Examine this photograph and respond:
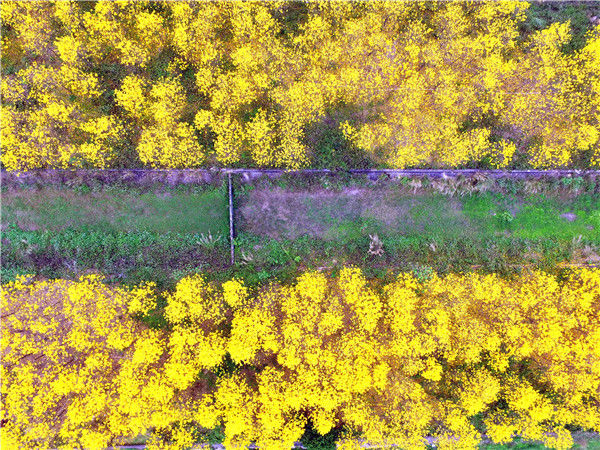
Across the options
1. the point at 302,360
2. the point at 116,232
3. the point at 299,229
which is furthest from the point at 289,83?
the point at 302,360

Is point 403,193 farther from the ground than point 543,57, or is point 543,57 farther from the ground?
point 543,57

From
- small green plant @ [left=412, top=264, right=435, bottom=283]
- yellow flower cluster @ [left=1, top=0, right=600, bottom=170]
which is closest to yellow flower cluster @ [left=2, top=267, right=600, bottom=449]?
small green plant @ [left=412, top=264, right=435, bottom=283]

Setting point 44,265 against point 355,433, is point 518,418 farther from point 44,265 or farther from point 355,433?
point 44,265

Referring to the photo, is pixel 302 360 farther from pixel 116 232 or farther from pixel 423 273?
pixel 116 232

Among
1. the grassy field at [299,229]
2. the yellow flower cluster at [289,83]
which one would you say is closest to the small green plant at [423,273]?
the grassy field at [299,229]

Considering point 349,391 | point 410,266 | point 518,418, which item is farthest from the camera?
point 410,266

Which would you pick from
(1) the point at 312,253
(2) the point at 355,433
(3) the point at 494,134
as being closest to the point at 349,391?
(2) the point at 355,433
